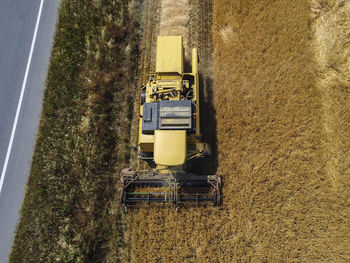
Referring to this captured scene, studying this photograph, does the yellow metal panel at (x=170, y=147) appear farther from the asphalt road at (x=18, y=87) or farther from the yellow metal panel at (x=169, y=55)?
the asphalt road at (x=18, y=87)

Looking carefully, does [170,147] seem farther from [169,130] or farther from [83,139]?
[83,139]

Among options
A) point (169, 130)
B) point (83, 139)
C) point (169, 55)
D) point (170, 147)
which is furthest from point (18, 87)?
point (170, 147)

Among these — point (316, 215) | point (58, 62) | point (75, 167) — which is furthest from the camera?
point (58, 62)

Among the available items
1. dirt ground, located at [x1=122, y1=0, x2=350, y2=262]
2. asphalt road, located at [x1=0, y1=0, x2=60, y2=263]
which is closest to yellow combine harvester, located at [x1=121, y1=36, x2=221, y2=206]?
dirt ground, located at [x1=122, y1=0, x2=350, y2=262]

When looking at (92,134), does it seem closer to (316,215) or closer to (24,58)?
(24,58)

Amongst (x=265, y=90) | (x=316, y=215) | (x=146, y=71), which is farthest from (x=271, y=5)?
(x=316, y=215)

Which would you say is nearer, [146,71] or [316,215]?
[316,215]

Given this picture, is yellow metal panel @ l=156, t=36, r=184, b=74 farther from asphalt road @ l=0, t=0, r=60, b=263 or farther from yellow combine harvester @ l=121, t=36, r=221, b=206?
asphalt road @ l=0, t=0, r=60, b=263
